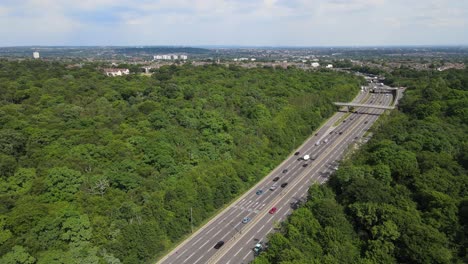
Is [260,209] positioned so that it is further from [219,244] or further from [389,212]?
[389,212]

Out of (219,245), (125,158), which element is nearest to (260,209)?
(219,245)

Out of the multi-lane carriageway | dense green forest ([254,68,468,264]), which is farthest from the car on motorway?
dense green forest ([254,68,468,264])

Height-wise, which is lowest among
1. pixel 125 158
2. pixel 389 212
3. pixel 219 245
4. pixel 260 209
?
pixel 219 245

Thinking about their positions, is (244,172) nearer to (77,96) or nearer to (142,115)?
(142,115)

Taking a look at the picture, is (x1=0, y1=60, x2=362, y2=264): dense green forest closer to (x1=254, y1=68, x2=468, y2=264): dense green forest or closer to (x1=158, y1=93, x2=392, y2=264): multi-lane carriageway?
(x1=158, y1=93, x2=392, y2=264): multi-lane carriageway

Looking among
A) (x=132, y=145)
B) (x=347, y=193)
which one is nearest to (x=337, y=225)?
(x=347, y=193)
